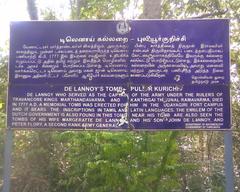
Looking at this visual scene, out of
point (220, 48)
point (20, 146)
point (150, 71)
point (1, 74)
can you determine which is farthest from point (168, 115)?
point (1, 74)

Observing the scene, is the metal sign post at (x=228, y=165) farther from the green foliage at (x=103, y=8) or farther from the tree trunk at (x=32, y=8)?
the tree trunk at (x=32, y=8)

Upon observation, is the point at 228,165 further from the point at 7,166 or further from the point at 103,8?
the point at 103,8

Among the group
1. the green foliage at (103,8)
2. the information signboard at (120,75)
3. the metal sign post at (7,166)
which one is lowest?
the metal sign post at (7,166)

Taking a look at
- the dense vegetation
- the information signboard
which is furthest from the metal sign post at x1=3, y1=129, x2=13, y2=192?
the dense vegetation

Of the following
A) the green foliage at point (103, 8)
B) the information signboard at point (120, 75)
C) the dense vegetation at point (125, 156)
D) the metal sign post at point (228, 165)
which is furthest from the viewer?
the green foliage at point (103, 8)

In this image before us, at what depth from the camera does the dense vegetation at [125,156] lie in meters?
7.89

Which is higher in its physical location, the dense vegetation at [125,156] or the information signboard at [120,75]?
the information signboard at [120,75]

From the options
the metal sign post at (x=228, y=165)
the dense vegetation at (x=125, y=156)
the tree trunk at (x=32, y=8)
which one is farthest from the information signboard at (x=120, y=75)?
the tree trunk at (x=32, y=8)

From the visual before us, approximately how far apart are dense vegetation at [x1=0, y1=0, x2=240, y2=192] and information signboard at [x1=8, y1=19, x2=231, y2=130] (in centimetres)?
82

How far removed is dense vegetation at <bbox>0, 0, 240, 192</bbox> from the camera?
25.9ft

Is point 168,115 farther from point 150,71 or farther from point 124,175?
point 124,175

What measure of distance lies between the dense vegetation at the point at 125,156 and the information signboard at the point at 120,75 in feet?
2.68

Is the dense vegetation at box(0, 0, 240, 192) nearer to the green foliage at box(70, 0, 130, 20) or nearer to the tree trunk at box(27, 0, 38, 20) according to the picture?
the green foliage at box(70, 0, 130, 20)

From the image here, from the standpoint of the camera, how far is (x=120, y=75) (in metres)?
7.41
